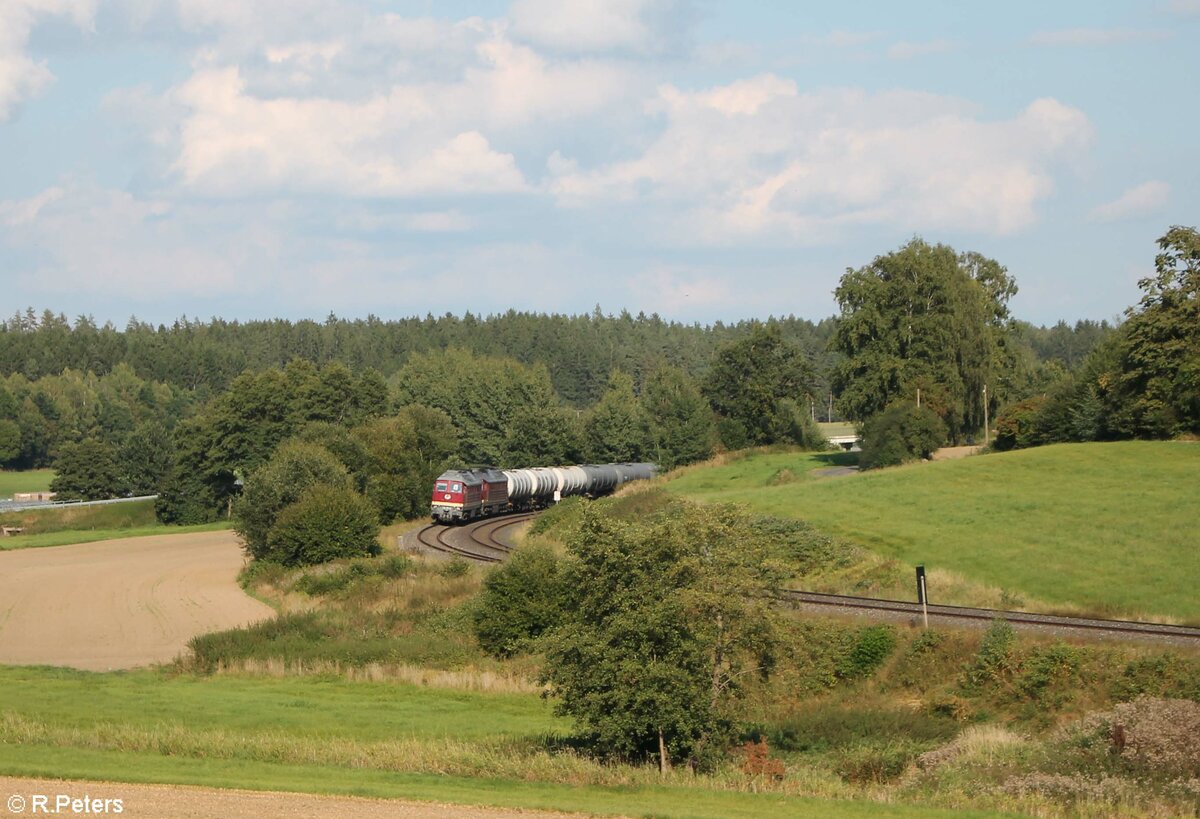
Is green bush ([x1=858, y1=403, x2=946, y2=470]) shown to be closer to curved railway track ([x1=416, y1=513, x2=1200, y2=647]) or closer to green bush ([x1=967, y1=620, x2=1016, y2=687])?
curved railway track ([x1=416, y1=513, x2=1200, y2=647])

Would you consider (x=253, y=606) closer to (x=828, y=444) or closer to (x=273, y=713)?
(x=273, y=713)

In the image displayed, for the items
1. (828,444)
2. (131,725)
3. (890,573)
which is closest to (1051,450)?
(890,573)

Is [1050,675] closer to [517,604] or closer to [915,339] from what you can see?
[517,604]

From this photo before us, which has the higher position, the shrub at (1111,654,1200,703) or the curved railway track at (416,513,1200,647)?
the curved railway track at (416,513,1200,647)

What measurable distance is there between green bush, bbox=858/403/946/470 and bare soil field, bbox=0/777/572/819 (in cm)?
6402

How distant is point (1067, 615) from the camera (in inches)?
1467

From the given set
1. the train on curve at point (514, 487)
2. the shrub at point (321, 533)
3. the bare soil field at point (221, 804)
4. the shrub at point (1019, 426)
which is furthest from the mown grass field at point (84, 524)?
the bare soil field at point (221, 804)

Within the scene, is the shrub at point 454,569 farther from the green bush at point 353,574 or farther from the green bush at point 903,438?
the green bush at point 903,438

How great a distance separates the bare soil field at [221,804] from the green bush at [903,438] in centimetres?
6402

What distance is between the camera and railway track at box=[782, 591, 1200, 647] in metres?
32.2

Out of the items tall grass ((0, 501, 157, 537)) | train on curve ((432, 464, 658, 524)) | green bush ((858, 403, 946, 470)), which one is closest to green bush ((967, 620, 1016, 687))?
train on curve ((432, 464, 658, 524))

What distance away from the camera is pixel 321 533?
5922cm

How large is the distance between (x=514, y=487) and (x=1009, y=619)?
5089 centimetres

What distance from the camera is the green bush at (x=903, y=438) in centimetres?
7931
